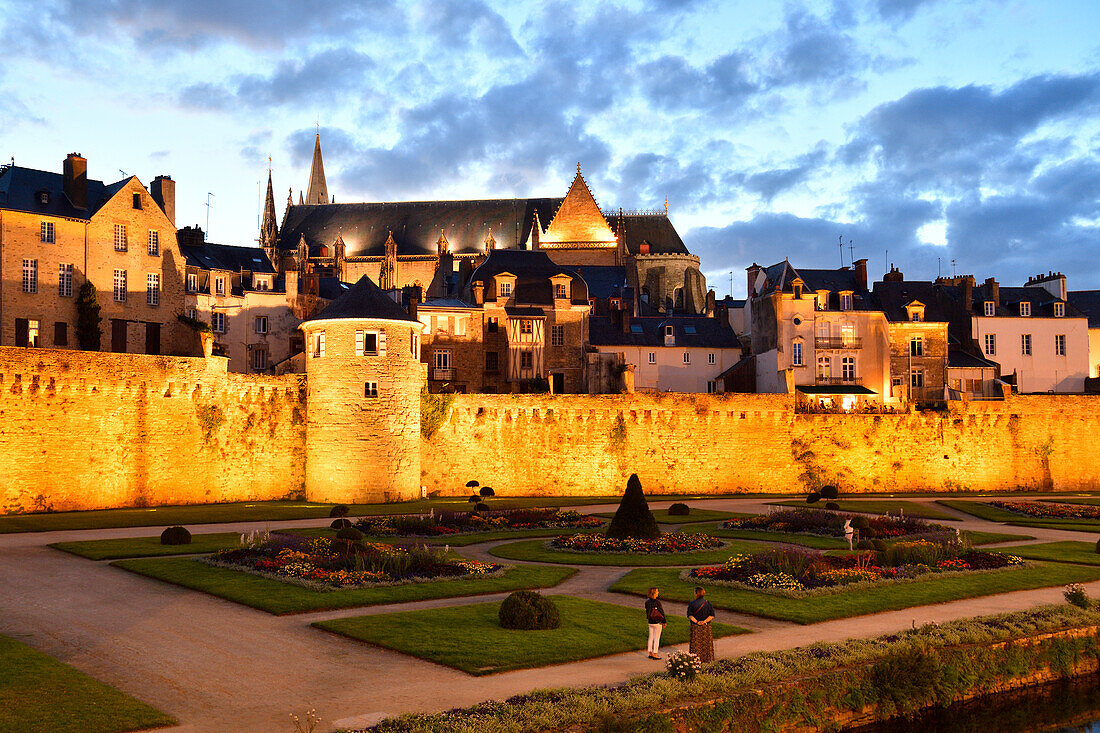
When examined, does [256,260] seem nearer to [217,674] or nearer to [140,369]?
[140,369]

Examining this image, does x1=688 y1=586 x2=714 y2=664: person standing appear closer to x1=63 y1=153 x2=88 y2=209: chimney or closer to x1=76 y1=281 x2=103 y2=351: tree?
x1=76 y1=281 x2=103 y2=351: tree

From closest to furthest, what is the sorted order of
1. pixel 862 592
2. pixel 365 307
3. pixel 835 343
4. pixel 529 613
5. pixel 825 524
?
pixel 529 613 → pixel 862 592 → pixel 825 524 → pixel 365 307 → pixel 835 343

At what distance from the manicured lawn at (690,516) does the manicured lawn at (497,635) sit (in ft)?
61.0

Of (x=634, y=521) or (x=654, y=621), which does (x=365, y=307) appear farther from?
(x=654, y=621)

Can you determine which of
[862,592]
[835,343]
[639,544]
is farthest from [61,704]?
[835,343]

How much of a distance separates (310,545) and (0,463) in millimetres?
18565

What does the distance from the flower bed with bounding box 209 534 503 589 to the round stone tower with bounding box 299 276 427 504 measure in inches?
760

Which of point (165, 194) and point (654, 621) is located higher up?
point (165, 194)

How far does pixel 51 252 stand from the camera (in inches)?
Result: 2025

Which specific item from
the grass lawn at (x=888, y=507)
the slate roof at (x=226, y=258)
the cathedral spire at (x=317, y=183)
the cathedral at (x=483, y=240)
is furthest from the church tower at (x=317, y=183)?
the grass lawn at (x=888, y=507)

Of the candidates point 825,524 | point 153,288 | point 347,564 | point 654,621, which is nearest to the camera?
point 654,621

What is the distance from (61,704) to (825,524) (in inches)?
1087

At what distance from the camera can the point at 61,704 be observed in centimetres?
1397

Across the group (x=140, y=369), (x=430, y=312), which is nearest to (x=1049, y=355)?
(x=430, y=312)
